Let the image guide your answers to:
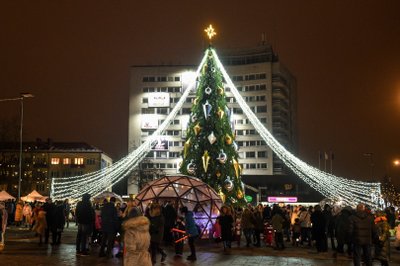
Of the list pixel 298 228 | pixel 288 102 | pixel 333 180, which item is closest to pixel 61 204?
pixel 298 228

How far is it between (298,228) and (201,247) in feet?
16.6

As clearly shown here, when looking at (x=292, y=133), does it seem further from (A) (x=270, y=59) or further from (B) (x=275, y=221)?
(B) (x=275, y=221)

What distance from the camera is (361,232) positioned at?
13531mm

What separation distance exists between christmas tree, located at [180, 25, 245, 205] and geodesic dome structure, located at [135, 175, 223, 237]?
881cm

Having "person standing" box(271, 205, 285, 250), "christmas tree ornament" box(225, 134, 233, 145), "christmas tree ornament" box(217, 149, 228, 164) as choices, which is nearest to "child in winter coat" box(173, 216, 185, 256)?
"person standing" box(271, 205, 285, 250)

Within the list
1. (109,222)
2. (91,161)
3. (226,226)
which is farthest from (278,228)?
(91,161)

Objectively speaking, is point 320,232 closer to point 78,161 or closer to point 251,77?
point 78,161

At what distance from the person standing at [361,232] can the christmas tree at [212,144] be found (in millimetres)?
20109

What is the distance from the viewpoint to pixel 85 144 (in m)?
120

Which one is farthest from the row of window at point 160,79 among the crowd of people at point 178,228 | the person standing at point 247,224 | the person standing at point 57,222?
the person standing at point 57,222

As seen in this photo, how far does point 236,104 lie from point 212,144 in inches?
3418

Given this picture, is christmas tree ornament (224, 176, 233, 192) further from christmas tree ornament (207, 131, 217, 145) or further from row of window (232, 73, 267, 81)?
row of window (232, 73, 267, 81)

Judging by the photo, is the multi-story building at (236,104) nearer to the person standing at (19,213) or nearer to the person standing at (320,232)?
the person standing at (19,213)

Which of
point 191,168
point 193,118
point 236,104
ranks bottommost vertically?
point 191,168
